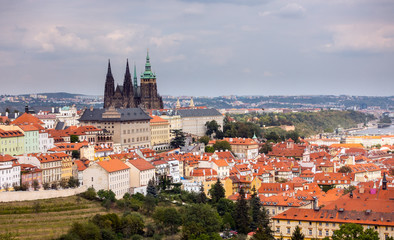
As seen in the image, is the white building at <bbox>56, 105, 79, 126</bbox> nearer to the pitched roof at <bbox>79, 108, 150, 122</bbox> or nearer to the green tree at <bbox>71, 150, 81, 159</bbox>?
the pitched roof at <bbox>79, 108, 150, 122</bbox>

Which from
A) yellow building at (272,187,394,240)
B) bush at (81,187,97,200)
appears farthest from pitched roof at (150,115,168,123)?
yellow building at (272,187,394,240)

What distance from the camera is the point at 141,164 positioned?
72188 mm

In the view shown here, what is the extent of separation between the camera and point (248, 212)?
2504 inches

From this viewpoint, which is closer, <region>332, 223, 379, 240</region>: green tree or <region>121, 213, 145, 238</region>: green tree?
<region>332, 223, 379, 240</region>: green tree

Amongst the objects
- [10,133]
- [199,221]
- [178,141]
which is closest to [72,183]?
[10,133]

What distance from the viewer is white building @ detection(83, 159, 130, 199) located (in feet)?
213

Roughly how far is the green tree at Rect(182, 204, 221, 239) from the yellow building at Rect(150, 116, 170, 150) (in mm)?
42040

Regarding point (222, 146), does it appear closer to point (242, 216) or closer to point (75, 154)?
point (75, 154)

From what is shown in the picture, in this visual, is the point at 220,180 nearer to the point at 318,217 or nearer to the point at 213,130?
the point at 318,217

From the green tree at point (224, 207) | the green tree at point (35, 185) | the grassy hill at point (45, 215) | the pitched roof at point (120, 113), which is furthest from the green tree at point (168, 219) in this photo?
the pitched roof at point (120, 113)

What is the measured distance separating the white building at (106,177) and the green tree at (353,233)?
23.1 meters

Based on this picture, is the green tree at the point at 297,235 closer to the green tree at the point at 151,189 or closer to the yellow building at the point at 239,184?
the green tree at the point at 151,189

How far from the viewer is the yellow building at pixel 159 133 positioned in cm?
10462

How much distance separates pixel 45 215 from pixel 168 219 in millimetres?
9861
